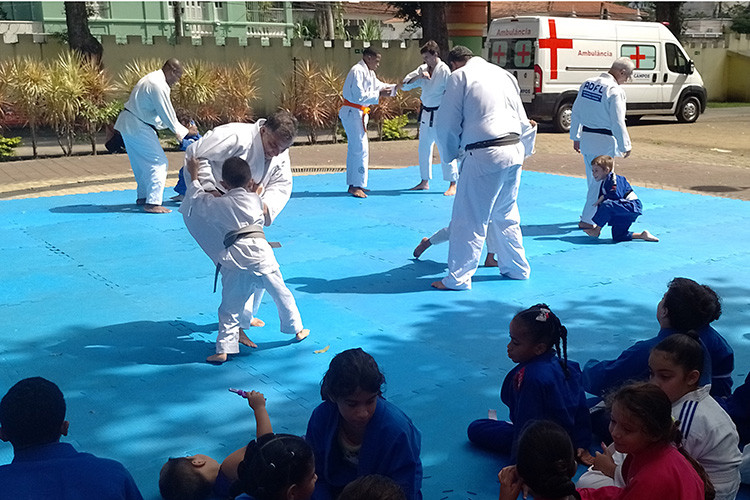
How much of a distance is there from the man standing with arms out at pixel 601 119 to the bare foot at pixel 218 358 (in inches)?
179

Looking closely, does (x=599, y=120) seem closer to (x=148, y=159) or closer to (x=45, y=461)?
(x=148, y=159)

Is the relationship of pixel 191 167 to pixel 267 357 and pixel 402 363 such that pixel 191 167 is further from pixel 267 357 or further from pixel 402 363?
pixel 402 363

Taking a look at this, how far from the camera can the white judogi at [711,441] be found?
2803 millimetres

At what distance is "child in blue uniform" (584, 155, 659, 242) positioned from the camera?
734 cm

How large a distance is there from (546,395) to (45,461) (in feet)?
6.28

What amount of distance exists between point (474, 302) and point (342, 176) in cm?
614

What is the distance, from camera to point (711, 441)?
2.80m

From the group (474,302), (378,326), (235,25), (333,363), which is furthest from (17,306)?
(235,25)

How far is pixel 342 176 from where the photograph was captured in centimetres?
1155

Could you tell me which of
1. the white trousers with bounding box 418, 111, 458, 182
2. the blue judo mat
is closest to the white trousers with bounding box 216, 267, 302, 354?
the blue judo mat

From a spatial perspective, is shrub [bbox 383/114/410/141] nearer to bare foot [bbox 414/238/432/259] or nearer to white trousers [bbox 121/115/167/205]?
white trousers [bbox 121/115/167/205]

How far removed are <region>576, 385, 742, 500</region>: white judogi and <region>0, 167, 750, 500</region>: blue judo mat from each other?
0.50 m

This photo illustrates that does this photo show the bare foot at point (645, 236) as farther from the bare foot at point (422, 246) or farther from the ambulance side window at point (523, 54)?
the ambulance side window at point (523, 54)

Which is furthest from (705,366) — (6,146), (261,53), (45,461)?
(261,53)
